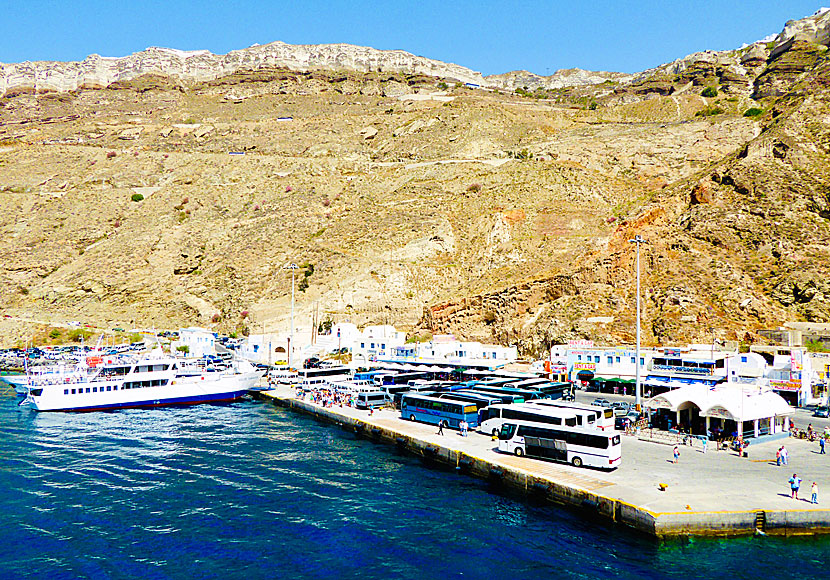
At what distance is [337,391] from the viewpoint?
63.9 metres

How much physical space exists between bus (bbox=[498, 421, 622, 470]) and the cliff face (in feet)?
131

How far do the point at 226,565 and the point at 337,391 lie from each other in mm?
39225

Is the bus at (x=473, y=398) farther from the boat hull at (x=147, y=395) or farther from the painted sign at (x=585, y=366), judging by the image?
the boat hull at (x=147, y=395)

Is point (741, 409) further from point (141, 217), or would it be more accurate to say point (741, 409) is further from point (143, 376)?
point (141, 217)

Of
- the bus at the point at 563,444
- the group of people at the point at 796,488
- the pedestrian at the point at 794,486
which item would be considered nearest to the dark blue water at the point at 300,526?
the group of people at the point at 796,488

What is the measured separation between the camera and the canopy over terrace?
37.7m

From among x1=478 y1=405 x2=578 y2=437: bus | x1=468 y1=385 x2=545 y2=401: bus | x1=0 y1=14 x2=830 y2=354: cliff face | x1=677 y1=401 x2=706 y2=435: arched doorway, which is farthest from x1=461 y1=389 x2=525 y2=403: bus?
x1=0 y1=14 x2=830 y2=354: cliff face

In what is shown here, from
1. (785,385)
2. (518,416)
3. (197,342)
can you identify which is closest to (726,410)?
(518,416)

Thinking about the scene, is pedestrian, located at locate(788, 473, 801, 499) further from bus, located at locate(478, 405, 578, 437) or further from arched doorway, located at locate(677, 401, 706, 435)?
bus, located at locate(478, 405, 578, 437)

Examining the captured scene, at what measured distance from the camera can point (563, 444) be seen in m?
34.4

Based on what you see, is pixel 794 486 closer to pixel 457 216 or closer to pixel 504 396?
pixel 504 396

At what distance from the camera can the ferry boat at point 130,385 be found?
2445 inches

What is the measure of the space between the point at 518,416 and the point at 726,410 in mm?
13019

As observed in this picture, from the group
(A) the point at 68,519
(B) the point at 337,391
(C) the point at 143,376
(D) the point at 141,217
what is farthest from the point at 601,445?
(D) the point at 141,217
